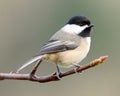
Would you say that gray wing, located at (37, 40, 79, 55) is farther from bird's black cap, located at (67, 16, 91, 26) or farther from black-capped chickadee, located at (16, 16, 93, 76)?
bird's black cap, located at (67, 16, 91, 26)

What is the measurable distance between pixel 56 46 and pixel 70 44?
0.18m

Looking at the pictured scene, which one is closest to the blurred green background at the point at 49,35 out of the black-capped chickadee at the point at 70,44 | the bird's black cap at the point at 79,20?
the black-capped chickadee at the point at 70,44

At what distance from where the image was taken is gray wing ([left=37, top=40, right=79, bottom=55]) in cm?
278

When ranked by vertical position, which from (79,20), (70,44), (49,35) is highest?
(79,20)

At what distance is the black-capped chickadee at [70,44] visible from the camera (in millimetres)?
2842

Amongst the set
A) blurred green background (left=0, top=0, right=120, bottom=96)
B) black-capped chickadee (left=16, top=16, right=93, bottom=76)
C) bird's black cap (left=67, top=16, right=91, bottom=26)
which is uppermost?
bird's black cap (left=67, top=16, right=91, bottom=26)

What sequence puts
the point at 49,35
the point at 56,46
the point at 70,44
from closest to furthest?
the point at 56,46 → the point at 70,44 → the point at 49,35

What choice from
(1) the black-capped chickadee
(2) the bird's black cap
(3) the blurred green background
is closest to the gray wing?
(1) the black-capped chickadee

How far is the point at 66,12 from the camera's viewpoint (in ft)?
41.1

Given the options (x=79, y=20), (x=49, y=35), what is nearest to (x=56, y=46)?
(x=79, y=20)

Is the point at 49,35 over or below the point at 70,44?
below

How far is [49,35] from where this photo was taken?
11.4 m

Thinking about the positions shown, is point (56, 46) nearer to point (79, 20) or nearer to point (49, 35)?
point (79, 20)

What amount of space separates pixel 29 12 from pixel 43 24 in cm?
44
